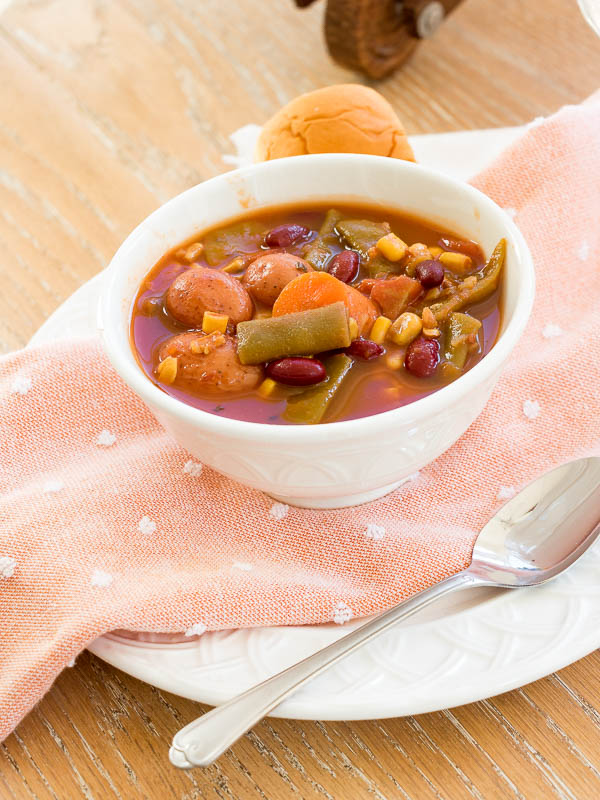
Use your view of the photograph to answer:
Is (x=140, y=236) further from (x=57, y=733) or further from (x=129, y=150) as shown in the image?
(x=129, y=150)

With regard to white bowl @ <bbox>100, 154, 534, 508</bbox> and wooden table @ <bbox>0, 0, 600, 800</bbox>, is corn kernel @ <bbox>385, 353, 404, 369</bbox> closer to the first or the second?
white bowl @ <bbox>100, 154, 534, 508</bbox>

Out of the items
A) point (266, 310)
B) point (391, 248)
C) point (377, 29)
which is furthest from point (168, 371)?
point (377, 29)

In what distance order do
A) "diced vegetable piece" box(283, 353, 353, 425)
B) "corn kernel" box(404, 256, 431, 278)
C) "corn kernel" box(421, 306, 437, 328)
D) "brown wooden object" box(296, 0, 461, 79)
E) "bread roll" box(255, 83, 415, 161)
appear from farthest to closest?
"brown wooden object" box(296, 0, 461, 79), "bread roll" box(255, 83, 415, 161), "corn kernel" box(404, 256, 431, 278), "corn kernel" box(421, 306, 437, 328), "diced vegetable piece" box(283, 353, 353, 425)

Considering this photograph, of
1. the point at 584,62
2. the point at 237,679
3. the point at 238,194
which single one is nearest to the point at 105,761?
the point at 237,679

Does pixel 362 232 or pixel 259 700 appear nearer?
pixel 259 700

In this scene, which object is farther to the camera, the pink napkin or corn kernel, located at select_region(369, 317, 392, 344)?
corn kernel, located at select_region(369, 317, 392, 344)

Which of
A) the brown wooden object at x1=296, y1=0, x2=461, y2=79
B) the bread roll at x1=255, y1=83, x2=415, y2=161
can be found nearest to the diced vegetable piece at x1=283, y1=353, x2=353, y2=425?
the bread roll at x1=255, y1=83, x2=415, y2=161

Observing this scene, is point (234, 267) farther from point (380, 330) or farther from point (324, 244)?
point (380, 330)

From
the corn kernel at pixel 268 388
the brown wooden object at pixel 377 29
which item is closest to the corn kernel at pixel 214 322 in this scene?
the corn kernel at pixel 268 388
